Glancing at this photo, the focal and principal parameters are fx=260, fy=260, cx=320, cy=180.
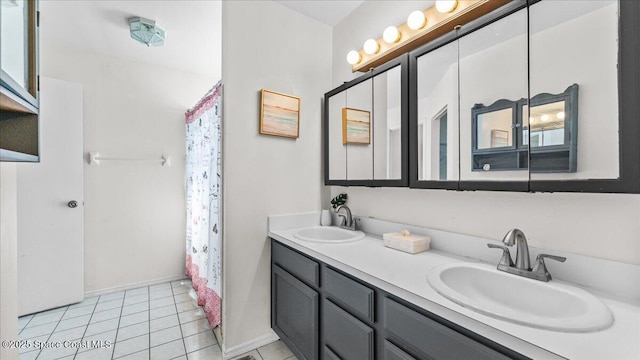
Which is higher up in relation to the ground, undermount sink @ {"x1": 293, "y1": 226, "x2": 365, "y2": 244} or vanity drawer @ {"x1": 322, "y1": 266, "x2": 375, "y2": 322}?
undermount sink @ {"x1": 293, "y1": 226, "x2": 365, "y2": 244}

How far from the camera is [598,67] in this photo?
2.82ft

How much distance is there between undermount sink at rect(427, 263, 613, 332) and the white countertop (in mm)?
19

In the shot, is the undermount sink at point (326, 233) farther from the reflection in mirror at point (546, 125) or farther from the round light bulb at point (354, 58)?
the round light bulb at point (354, 58)

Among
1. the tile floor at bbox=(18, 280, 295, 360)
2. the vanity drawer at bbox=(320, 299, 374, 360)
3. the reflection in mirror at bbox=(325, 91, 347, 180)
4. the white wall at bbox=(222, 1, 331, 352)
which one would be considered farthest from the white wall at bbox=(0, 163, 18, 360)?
the reflection in mirror at bbox=(325, 91, 347, 180)

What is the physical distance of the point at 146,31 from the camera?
2.14 meters

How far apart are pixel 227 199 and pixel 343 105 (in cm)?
106

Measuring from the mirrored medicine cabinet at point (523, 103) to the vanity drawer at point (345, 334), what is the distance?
29.8 inches

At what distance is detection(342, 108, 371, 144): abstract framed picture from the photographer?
1.79 m

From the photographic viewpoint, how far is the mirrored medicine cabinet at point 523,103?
0.82m

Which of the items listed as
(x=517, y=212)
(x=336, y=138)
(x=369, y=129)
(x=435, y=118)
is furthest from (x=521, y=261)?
(x=336, y=138)

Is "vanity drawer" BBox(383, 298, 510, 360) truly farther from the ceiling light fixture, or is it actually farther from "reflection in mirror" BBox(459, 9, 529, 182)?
the ceiling light fixture

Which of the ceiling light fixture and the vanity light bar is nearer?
the vanity light bar

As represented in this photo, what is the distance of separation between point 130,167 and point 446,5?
3.12 metres

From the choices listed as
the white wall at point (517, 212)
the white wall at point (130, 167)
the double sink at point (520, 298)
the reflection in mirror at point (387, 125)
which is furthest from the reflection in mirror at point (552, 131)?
the white wall at point (130, 167)
